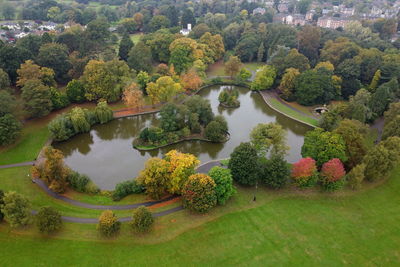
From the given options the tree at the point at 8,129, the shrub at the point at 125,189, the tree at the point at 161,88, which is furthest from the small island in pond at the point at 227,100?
the tree at the point at 8,129

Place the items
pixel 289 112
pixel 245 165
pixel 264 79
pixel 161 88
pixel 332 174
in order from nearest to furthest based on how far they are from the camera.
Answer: pixel 245 165
pixel 332 174
pixel 161 88
pixel 289 112
pixel 264 79

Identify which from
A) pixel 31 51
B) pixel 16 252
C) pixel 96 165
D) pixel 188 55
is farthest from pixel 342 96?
pixel 31 51

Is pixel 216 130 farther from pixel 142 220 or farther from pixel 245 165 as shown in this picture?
pixel 142 220

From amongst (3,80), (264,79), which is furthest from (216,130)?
(3,80)

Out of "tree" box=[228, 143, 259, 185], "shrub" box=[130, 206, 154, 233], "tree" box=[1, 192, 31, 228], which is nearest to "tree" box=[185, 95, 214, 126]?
"tree" box=[228, 143, 259, 185]

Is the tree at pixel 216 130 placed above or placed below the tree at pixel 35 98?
below

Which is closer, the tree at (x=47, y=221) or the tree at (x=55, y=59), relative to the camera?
the tree at (x=47, y=221)

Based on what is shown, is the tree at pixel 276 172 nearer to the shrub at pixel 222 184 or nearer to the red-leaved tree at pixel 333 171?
the red-leaved tree at pixel 333 171
